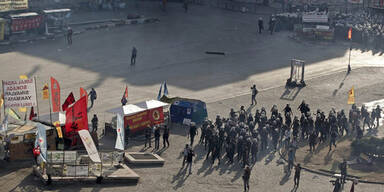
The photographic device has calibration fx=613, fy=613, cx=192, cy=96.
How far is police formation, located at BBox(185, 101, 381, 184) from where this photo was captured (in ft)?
95.9

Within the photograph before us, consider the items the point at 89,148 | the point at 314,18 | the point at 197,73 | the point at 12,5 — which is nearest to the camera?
the point at 89,148

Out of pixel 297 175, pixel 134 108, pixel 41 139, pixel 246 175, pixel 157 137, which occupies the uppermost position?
pixel 41 139

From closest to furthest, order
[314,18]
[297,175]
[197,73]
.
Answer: [297,175], [197,73], [314,18]

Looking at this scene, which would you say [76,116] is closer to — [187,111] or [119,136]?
[119,136]

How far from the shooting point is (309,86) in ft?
145

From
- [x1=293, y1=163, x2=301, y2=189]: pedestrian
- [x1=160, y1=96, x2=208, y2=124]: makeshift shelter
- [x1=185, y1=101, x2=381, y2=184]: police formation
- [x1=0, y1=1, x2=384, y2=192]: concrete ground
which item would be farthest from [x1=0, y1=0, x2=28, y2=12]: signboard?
[x1=293, y1=163, x2=301, y2=189]: pedestrian

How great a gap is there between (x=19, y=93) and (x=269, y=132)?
12724mm

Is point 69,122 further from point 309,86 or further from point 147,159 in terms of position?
point 309,86

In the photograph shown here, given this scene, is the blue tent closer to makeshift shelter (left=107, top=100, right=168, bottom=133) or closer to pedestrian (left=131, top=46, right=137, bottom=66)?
makeshift shelter (left=107, top=100, right=168, bottom=133)

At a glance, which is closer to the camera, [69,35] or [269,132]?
[269,132]

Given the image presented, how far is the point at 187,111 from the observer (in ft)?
113

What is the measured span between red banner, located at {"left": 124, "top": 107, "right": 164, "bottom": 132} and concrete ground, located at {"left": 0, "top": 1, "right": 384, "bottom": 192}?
4.22ft

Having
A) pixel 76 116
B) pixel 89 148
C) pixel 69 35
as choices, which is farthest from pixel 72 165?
pixel 69 35

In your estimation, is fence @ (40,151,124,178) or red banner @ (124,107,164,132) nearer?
fence @ (40,151,124,178)
